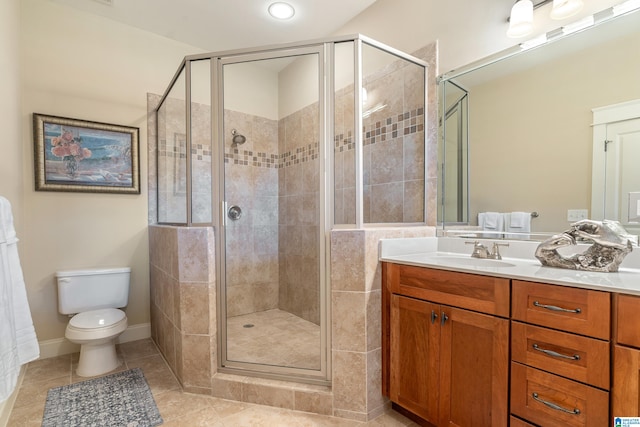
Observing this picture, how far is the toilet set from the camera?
6.73 ft

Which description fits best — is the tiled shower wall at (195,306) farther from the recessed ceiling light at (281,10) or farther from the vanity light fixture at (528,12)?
the vanity light fixture at (528,12)

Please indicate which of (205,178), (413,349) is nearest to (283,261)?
(205,178)

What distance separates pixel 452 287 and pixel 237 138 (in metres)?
1.90

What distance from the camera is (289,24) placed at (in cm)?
265

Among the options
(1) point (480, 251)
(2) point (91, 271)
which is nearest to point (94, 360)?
(2) point (91, 271)

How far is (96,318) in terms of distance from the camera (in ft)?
7.00

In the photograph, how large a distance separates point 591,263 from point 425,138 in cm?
112

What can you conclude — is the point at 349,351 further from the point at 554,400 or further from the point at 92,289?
the point at 92,289

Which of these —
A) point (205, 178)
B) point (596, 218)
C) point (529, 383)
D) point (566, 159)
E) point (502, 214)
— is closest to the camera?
point (529, 383)

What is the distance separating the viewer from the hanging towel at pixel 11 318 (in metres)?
1.08

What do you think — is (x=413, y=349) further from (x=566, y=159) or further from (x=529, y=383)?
(x=566, y=159)

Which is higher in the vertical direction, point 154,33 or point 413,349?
point 154,33

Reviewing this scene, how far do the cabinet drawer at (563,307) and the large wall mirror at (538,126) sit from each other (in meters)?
0.59

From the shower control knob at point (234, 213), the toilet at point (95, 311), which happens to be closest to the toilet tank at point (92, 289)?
the toilet at point (95, 311)
